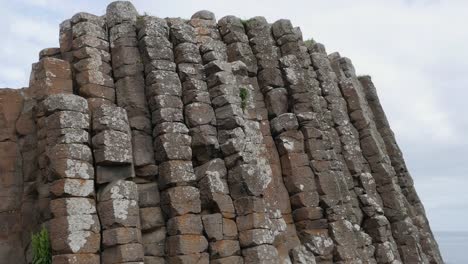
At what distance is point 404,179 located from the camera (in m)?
24.5

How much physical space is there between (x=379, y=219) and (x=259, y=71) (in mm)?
7288

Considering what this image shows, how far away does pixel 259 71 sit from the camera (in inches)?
→ 769

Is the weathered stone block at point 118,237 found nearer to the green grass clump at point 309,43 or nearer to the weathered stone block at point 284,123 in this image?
the weathered stone block at point 284,123

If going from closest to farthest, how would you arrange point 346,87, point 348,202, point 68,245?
point 68,245
point 348,202
point 346,87

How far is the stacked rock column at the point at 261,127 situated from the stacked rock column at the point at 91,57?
4.60 metres

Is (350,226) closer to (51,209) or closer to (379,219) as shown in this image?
(379,219)

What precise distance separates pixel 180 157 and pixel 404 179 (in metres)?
14.0

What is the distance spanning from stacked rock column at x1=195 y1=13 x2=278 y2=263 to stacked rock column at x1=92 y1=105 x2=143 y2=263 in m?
2.89

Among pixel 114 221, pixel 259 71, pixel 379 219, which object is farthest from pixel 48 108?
pixel 379 219

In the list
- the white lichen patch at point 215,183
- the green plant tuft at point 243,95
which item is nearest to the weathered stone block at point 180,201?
the white lichen patch at point 215,183

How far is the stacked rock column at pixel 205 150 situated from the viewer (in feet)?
45.6

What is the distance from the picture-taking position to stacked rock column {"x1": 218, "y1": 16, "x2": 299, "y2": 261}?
15703 mm

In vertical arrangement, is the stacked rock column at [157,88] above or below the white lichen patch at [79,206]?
above

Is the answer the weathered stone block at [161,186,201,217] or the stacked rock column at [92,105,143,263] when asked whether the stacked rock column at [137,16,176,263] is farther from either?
the stacked rock column at [92,105,143,263]
